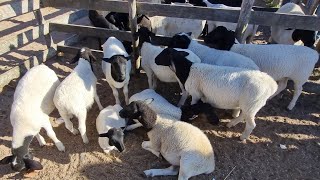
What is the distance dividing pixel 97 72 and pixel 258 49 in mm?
3831

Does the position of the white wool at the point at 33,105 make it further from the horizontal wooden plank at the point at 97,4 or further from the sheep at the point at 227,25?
the sheep at the point at 227,25

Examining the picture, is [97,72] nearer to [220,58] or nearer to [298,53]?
[220,58]

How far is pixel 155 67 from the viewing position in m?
6.04

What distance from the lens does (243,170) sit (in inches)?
190

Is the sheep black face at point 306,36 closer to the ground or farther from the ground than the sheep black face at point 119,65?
farther from the ground

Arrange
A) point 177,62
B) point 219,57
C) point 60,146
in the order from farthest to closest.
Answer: point 219,57 < point 177,62 < point 60,146

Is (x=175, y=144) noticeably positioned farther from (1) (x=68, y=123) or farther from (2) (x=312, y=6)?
(2) (x=312, y=6)

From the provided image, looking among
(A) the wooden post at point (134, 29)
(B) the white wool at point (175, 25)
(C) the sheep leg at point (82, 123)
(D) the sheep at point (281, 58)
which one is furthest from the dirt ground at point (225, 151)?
(B) the white wool at point (175, 25)

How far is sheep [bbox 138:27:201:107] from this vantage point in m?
5.96

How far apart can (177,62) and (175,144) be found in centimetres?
165

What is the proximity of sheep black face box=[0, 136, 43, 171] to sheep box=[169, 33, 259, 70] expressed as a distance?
355cm

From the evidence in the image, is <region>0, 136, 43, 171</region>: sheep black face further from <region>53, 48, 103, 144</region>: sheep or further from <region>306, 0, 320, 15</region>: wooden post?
<region>306, 0, 320, 15</region>: wooden post

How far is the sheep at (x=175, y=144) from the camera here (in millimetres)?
4293

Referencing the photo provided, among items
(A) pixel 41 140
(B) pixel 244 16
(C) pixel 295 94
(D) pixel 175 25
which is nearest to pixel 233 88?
(B) pixel 244 16
